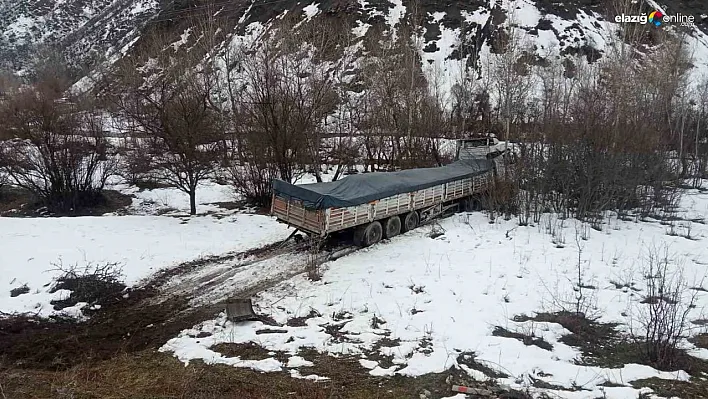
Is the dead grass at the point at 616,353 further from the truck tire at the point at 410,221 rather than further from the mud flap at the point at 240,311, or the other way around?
the truck tire at the point at 410,221

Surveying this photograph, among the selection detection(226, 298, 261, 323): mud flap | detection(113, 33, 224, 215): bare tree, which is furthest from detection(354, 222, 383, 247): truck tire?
detection(113, 33, 224, 215): bare tree

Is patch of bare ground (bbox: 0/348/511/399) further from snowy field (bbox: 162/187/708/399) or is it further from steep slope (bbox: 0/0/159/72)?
steep slope (bbox: 0/0/159/72)

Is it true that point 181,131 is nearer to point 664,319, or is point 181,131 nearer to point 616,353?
point 616,353

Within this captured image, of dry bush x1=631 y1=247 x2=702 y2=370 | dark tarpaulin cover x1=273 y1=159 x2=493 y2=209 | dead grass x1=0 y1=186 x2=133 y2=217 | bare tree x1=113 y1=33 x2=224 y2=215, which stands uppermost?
bare tree x1=113 y1=33 x2=224 y2=215

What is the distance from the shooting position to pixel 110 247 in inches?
515

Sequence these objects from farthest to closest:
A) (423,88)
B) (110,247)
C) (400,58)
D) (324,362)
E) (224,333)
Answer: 1. (400,58)
2. (423,88)
3. (110,247)
4. (224,333)
5. (324,362)

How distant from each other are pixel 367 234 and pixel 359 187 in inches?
53.8

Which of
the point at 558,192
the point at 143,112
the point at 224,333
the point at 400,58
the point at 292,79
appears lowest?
the point at 224,333

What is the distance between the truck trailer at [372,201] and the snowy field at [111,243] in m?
2.21

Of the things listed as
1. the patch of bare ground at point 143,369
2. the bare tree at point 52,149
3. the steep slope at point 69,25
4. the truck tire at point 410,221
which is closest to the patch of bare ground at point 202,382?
the patch of bare ground at point 143,369

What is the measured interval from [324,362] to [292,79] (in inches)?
582

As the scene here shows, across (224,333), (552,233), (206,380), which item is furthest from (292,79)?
(206,380)

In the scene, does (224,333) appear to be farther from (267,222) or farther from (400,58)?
(400,58)

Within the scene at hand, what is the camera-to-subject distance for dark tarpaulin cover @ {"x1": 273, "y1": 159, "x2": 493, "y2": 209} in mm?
12672
